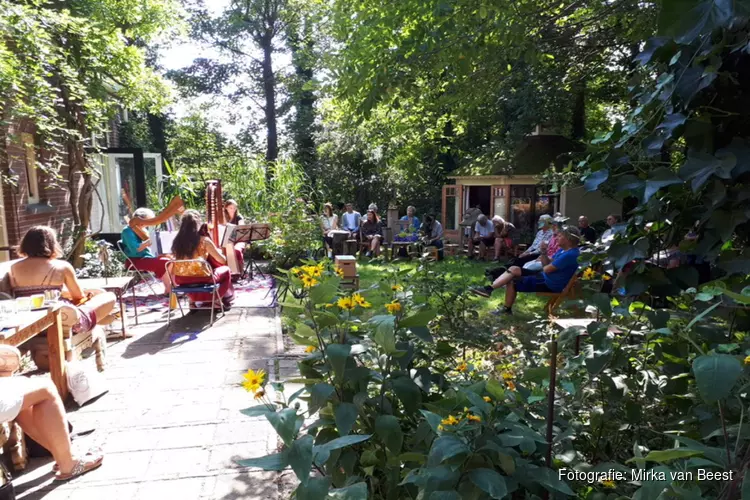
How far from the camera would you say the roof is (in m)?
13.1

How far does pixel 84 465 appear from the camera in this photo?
8.77 feet

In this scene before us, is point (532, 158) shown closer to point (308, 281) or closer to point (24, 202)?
point (24, 202)

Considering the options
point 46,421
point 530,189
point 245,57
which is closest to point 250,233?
point 46,421

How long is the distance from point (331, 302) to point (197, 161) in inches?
908

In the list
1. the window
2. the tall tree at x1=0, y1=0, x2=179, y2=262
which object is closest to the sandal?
the tall tree at x1=0, y1=0, x2=179, y2=262

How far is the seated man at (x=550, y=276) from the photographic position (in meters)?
5.75

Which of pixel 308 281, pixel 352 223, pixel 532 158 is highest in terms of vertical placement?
pixel 532 158

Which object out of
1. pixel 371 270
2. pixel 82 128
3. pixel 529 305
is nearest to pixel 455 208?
pixel 371 270

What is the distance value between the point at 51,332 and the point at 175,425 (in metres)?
1.01

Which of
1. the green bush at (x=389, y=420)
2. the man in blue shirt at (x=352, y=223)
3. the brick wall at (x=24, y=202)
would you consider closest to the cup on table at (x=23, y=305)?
the green bush at (x=389, y=420)

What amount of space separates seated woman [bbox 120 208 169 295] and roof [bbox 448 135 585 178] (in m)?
9.19

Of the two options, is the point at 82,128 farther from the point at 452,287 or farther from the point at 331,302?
the point at 331,302

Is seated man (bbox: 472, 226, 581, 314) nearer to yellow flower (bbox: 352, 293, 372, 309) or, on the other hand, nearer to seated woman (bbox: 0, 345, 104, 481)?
yellow flower (bbox: 352, 293, 372, 309)

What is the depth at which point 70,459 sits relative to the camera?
8.67 feet
